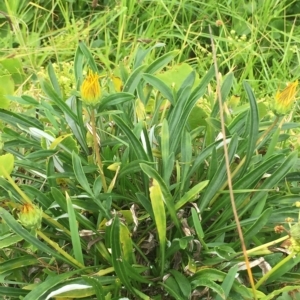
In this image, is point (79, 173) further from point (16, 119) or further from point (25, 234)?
point (16, 119)

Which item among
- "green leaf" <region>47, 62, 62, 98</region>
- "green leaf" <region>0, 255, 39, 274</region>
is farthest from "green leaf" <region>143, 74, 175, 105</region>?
"green leaf" <region>0, 255, 39, 274</region>

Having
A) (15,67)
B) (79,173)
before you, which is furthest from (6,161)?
(15,67)

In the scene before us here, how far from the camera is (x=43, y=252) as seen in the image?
1046 millimetres

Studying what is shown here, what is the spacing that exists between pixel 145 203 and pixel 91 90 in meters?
0.25

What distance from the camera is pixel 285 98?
0.91m

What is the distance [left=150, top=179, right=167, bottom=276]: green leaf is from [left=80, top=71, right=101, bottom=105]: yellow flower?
179mm

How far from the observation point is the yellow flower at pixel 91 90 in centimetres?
86

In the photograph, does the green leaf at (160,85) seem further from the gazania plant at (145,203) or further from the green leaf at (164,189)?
the green leaf at (164,189)

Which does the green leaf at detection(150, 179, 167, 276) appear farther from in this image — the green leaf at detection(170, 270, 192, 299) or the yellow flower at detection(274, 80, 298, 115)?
the yellow flower at detection(274, 80, 298, 115)

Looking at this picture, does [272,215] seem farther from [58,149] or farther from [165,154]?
[58,149]

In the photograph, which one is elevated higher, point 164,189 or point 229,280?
point 164,189

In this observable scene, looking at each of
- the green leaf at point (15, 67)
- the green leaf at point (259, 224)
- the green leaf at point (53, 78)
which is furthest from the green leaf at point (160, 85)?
the green leaf at point (15, 67)

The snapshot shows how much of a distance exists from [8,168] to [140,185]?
0.29m

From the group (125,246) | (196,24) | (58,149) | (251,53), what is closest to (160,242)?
(125,246)
